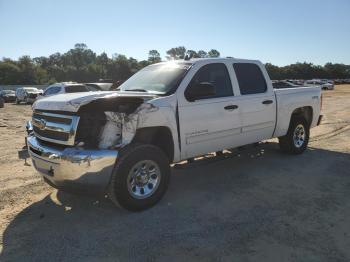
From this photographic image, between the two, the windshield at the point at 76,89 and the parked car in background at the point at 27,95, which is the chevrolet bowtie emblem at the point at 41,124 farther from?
the parked car in background at the point at 27,95

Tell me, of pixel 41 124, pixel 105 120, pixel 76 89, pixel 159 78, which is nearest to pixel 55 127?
pixel 41 124

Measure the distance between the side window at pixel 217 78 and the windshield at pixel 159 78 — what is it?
0.24 meters

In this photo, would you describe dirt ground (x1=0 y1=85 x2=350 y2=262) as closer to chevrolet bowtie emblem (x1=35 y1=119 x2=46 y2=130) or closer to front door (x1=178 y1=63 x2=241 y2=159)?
front door (x1=178 y1=63 x2=241 y2=159)

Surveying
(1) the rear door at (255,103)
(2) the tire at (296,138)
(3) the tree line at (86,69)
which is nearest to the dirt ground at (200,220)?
(1) the rear door at (255,103)

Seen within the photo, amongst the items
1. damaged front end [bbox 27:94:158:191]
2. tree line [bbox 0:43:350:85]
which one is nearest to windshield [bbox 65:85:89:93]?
damaged front end [bbox 27:94:158:191]

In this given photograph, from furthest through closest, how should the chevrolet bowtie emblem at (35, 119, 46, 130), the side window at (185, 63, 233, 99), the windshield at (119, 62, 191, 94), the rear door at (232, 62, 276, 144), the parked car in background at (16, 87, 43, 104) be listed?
the parked car in background at (16, 87, 43, 104)
the rear door at (232, 62, 276, 144)
the side window at (185, 63, 233, 99)
the windshield at (119, 62, 191, 94)
the chevrolet bowtie emblem at (35, 119, 46, 130)

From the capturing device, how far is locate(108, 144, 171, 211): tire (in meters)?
4.72

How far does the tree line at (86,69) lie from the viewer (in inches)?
3487

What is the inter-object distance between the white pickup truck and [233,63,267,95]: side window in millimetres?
19

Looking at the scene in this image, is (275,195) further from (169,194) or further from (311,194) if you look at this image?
(169,194)

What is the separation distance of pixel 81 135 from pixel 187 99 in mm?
1614

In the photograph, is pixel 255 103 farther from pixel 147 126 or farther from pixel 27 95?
pixel 27 95

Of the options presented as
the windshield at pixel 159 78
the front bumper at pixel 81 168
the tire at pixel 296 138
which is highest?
the windshield at pixel 159 78

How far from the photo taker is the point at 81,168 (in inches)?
178
